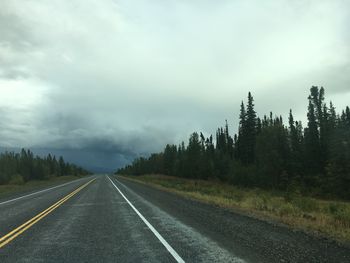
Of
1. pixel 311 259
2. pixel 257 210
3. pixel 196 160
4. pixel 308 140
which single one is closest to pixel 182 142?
pixel 196 160

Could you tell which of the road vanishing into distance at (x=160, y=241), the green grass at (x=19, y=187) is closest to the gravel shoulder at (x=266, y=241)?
the road vanishing into distance at (x=160, y=241)

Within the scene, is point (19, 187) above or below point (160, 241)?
above

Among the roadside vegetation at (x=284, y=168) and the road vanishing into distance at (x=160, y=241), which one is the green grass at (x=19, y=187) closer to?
the roadside vegetation at (x=284, y=168)

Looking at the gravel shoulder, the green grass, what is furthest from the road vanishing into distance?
the green grass

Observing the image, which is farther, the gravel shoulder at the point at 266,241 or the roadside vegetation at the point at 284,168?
the roadside vegetation at the point at 284,168

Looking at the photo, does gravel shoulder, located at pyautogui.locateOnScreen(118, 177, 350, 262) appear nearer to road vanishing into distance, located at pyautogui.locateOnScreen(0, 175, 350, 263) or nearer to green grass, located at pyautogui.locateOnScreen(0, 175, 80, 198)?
road vanishing into distance, located at pyautogui.locateOnScreen(0, 175, 350, 263)

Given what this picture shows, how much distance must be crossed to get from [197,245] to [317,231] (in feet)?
14.3

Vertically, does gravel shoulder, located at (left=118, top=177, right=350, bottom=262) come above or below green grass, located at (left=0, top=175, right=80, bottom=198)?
below

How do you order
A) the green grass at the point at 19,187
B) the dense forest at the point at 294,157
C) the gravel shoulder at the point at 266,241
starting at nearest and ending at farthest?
the gravel shoulder at the point at 266,241, the green grass at the point at 19,187, the dense forest at the point at 294,157

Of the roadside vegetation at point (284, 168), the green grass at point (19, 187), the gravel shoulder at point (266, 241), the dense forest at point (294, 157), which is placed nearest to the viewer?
the gravel shoulder at point (266, 241)

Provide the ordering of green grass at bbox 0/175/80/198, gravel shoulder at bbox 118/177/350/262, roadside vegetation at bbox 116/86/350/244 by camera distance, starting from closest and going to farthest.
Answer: gravel shoulder at bbox 118/177/350/262, roadside vegetation at bbox 116/86/350/244, green grass at bbox 0/175/80/198

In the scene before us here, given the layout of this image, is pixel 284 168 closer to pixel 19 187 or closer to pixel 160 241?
pixel 19 187

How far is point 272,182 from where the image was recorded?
70.1 metres

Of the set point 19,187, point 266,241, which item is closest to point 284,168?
point 19,187
